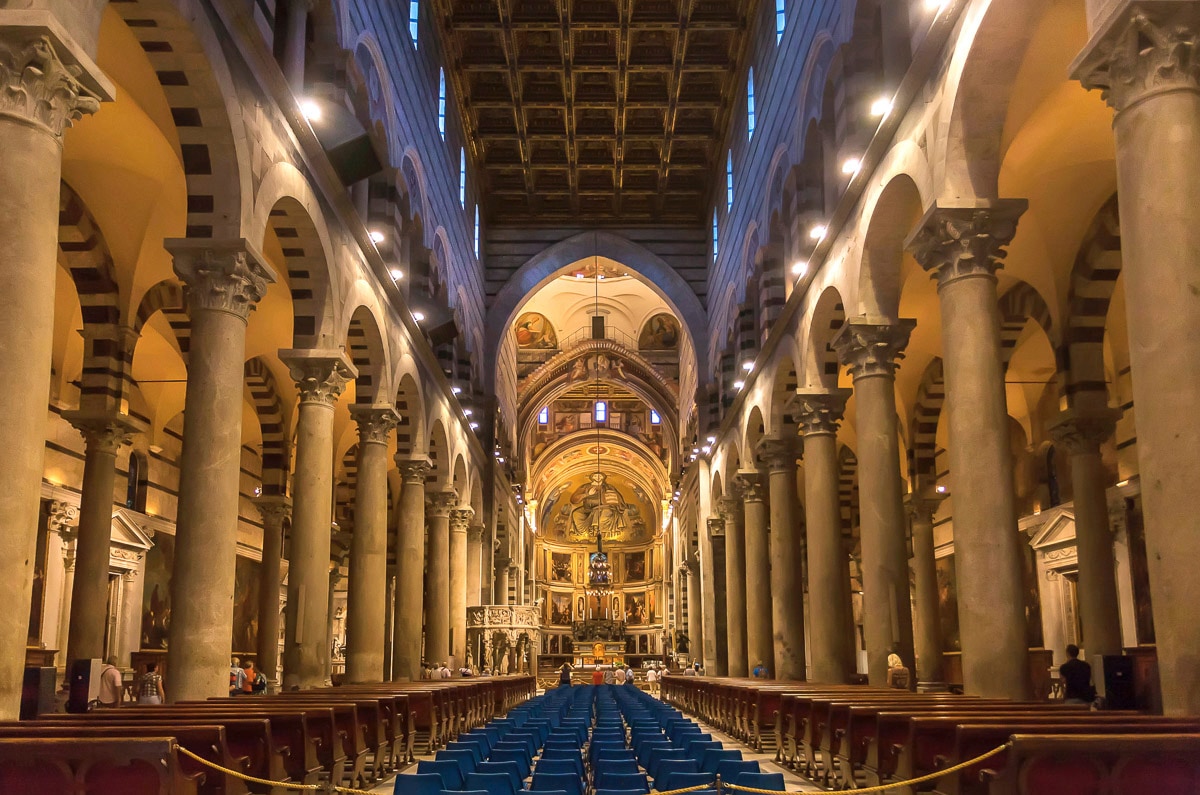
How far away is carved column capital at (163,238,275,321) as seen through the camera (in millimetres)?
12141

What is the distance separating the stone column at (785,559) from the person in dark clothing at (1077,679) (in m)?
9.20

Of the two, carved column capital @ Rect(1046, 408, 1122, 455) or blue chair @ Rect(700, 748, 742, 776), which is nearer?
blue chair @ Rect(700, 748, 742, 776)

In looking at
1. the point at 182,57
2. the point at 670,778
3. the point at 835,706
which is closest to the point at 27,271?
the point at 182,57

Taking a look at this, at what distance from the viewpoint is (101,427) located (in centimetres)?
1769

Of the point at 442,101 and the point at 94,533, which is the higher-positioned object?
the point at 442,101

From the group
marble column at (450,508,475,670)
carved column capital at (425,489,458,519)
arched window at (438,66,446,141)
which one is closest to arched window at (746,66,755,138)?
arched window at (438,66,446,141)

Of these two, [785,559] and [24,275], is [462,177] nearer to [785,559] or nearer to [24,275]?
[785,559]

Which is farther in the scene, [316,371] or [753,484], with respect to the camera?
[753,484]

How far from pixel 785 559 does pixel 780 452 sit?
7.48 feet

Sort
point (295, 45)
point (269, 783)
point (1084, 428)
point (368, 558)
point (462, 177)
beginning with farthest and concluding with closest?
point (462, 177) → point (368, 558) → point (1084, 428) → point (295, 45) → point (269, 783)

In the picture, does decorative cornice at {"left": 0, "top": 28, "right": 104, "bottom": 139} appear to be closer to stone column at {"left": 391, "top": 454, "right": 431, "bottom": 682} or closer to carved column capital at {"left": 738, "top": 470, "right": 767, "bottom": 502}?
stone column at {"left": 391, "top": 454, "right": 431, "bottom": 682}

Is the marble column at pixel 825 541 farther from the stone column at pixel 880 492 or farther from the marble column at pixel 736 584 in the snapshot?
the marble column at pixel 736 584

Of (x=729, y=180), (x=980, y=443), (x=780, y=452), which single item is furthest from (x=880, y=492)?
(x=729, y=180)

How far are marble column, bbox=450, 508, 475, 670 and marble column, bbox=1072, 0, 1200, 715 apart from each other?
25388 millimetres
